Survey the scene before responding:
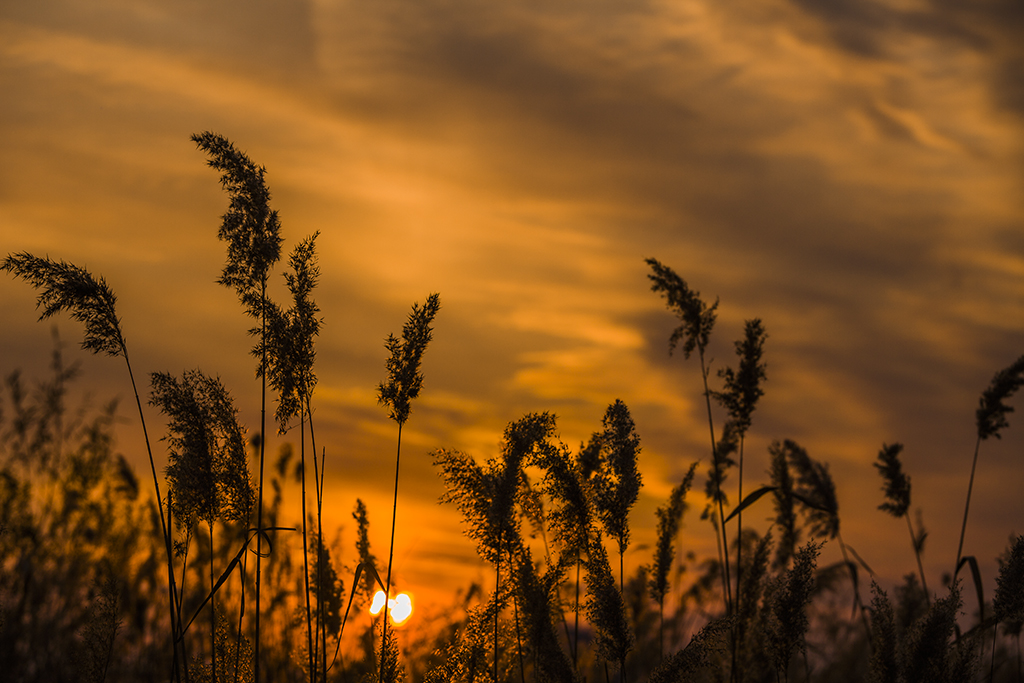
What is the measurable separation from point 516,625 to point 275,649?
323 centimetres

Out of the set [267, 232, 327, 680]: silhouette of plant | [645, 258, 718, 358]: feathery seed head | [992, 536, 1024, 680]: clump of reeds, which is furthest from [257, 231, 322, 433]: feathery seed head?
[992, 536, 1024, 680]: clump of reeds

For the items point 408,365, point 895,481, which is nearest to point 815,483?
point 895,481

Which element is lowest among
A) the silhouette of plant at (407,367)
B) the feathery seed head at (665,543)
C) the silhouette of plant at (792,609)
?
the silhouette of plant at (792,609)

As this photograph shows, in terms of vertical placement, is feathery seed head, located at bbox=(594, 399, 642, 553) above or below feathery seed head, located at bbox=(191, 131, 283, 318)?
below

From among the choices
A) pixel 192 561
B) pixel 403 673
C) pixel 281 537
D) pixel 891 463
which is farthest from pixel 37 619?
pixel 891 463

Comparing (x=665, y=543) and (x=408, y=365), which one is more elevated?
(x=408, y=365)

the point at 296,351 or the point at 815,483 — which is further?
the point at 815,483

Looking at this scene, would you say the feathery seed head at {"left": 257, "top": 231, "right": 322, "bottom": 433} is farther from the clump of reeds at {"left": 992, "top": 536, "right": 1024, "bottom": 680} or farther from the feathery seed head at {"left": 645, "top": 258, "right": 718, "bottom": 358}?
the clump of reeds at {"left": 992, "top": 536, "right": 1024, "bottom": 680}

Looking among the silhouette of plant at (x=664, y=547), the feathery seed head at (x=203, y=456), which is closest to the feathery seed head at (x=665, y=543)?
the silhouette of plant at (x=664, y=547)

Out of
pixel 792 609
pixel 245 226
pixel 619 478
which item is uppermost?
pixel 245 226

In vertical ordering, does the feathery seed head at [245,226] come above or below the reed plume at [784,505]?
above

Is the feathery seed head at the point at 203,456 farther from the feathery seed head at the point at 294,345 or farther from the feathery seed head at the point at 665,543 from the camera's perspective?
the feathery seed head at the point at 665,543

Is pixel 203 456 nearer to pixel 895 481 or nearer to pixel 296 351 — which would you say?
pixel 296 351

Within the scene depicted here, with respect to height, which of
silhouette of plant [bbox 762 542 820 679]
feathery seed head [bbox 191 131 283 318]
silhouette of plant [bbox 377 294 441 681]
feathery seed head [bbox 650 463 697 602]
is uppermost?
feathery seed head [bbox 191 131 283 318]
